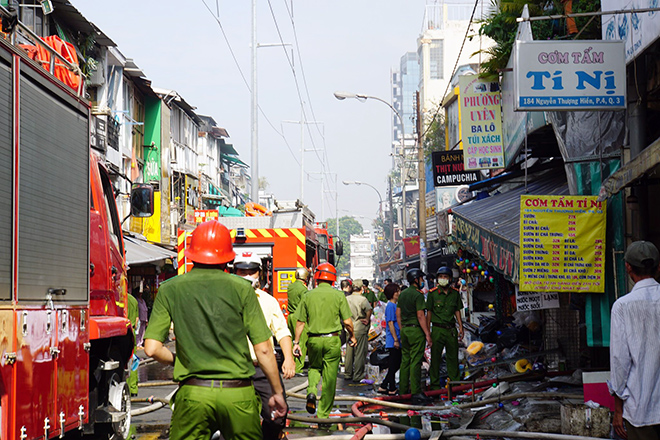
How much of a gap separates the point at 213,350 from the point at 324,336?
5.12 m

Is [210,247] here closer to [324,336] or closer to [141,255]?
[324,336]

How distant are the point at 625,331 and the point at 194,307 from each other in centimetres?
268

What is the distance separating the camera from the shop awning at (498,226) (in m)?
10.6

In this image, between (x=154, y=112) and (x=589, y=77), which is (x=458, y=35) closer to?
(x=154, y=112)

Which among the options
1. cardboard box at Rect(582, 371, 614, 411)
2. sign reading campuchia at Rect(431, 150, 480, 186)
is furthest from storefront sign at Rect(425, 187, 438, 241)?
cardboard box at Rect(582, 371, 614, 411)

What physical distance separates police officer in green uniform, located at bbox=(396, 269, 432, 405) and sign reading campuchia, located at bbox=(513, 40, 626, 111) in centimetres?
421

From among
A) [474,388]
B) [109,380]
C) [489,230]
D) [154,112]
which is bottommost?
[474,388]

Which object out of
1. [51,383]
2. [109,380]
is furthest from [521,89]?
[51,383]

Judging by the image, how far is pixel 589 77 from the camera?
8.91m

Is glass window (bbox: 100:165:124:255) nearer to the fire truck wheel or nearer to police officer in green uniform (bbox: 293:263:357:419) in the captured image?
the fire truck wheel

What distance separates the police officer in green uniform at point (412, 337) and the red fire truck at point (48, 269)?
18.9ft

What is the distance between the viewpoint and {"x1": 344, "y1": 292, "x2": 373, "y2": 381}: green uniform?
15.1 m

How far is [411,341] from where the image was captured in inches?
488

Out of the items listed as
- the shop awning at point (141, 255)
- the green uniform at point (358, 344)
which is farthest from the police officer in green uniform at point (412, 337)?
the shop awning at point (141, 255)
